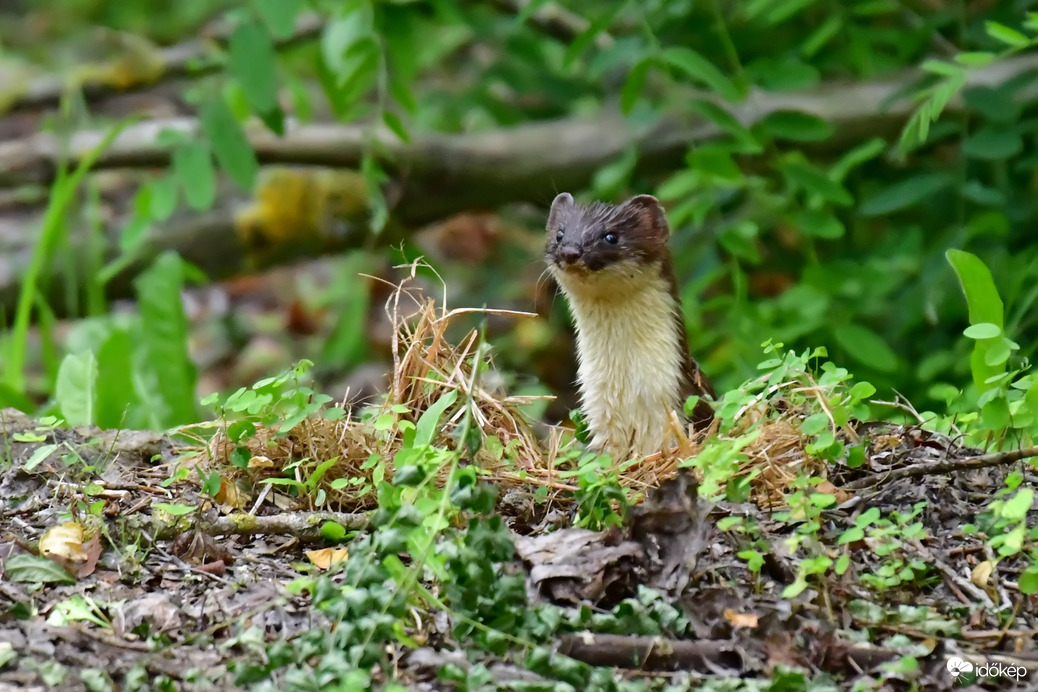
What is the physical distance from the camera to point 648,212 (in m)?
5.24

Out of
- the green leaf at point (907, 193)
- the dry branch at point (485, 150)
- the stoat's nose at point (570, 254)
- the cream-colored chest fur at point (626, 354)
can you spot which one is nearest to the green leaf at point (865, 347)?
the green leaf at point (907, 193)

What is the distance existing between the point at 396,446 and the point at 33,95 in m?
7.44

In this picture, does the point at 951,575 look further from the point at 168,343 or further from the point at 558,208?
the point at 168,343

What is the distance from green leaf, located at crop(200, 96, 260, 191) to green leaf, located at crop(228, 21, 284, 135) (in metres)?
0.33

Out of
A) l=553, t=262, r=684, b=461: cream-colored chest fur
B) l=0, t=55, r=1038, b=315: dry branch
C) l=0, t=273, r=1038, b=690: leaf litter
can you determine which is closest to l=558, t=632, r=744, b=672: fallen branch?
l=0, t=273, r=1038, b=690: leaf litter

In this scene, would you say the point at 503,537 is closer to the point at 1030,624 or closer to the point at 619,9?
the point at 1030,624

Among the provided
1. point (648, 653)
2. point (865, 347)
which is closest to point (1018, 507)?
point (648, 653)

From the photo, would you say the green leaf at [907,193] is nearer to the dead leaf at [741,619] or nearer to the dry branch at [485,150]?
the dry branch at [485,150]

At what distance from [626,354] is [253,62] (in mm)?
2346

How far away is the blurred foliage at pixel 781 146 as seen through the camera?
5.87 meters

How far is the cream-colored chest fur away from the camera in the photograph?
480 centimetres

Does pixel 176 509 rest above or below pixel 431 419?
below

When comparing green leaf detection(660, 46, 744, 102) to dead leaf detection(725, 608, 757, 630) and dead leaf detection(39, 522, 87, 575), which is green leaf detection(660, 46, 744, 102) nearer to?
dead leaf detection(725, 608, 757, 630)

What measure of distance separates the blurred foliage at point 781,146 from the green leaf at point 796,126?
11 mm
